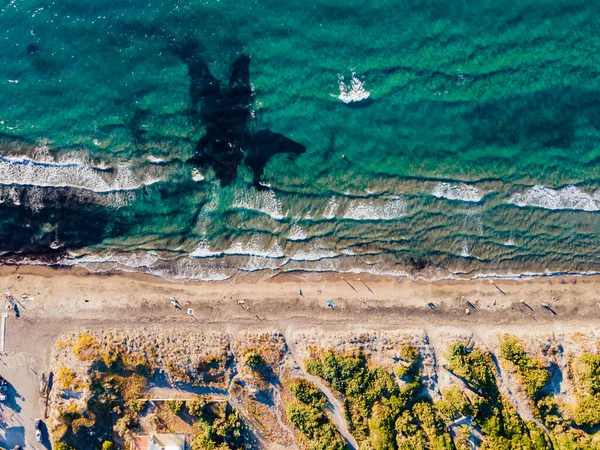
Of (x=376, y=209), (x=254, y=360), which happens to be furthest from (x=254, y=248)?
(x=376, y=209)

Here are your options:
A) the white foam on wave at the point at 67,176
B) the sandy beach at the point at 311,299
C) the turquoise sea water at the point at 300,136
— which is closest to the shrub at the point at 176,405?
the sandy beach at the point at 311,299

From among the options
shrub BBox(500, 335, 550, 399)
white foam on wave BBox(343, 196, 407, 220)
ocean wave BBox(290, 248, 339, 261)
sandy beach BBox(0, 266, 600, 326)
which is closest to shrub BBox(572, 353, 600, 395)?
shrub BBox(500, 335, 550, 399)

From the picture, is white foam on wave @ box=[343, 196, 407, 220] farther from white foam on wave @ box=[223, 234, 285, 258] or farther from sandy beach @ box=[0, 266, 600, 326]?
white foam on wave @ box=[223, 234, 285, 258]

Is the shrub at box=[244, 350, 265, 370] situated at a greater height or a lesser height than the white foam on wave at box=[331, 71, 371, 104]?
lesser

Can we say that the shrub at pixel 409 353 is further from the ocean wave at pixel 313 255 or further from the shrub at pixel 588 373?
the shrub at pixel 588 373

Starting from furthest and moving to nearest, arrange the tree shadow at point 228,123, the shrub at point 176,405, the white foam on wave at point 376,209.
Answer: the white foam on wave at point 376,209 → the tree shadow at point 228,123 → the shrub at point 176,405

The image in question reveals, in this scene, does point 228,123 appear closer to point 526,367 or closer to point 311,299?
point 311,299

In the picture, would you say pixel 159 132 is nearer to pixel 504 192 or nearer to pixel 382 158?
pixel 382 158
